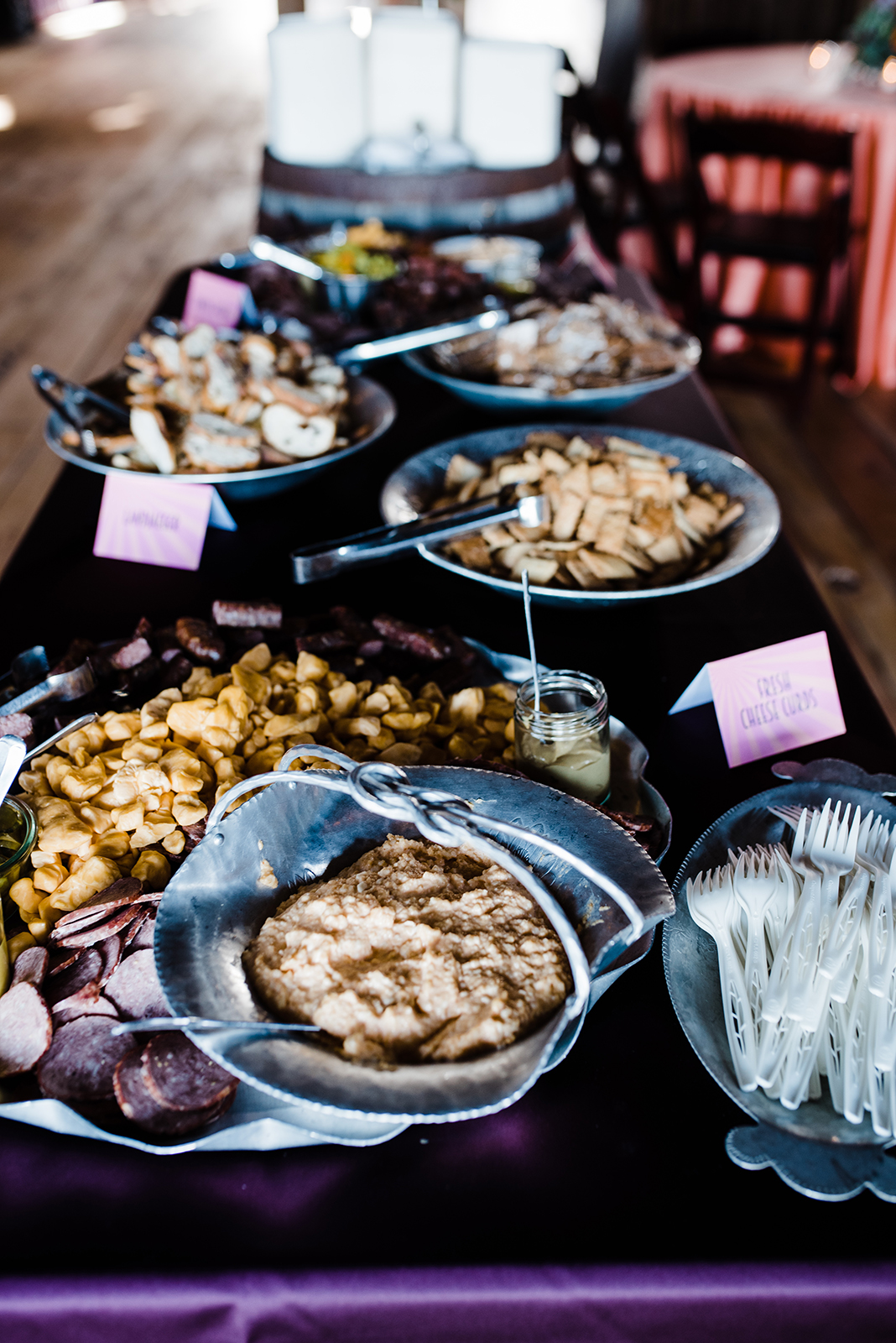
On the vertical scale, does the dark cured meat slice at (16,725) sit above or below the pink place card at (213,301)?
below

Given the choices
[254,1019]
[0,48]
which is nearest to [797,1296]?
[254,1019]

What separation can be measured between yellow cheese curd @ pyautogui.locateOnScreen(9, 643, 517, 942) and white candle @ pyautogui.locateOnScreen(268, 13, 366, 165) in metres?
1.64

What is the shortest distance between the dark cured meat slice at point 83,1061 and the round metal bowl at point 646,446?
0.53 meters

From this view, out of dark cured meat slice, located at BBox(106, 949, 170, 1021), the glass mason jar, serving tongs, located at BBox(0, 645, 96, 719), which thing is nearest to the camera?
dark cured meat slice, located at BBox(106, 949, 170, 1021)

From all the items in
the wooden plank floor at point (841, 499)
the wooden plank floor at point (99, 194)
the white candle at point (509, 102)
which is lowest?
the wooden plank floor at point (841, 499)

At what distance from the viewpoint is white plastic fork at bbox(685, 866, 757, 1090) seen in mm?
541

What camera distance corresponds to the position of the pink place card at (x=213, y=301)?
67.0 inches

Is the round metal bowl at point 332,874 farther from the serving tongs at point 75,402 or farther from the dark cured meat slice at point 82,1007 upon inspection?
the serving tongs at point 75,402

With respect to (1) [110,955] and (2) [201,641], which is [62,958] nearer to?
(1) [110,955]

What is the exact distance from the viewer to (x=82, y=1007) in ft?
1.97

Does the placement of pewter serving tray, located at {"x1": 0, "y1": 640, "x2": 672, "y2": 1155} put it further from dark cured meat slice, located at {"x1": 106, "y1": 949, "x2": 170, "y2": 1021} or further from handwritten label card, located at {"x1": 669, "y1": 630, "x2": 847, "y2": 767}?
handwritten label card, located at {"x1": 669, "y1": 630, "x2": 847, "y2": 767}

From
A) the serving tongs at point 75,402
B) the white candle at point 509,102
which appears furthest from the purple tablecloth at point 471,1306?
the white candle at point 509,102

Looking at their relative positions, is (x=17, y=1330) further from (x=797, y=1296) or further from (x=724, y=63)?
(x=724, y=63)

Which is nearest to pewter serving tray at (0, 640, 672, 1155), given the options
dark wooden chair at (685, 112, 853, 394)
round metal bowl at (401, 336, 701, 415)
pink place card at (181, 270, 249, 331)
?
round metal bowl at (401, 336, 701, 415)
